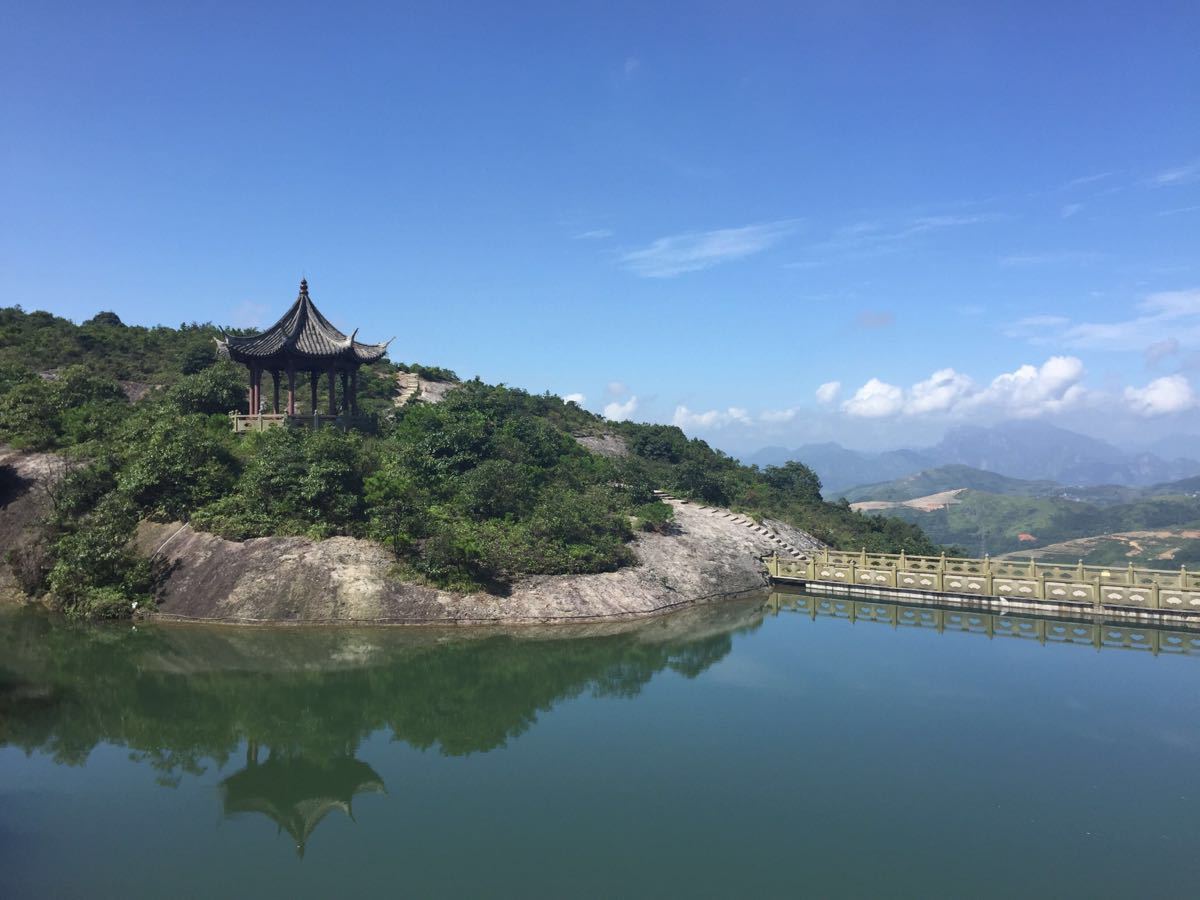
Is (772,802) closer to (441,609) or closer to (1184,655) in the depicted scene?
(441,609)

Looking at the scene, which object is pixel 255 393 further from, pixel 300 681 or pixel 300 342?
pixel 300 681

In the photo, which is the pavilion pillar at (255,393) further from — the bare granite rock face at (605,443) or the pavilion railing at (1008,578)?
the pavilion railing at (1008,578)

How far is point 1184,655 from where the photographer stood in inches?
794

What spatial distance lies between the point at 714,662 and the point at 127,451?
19.3 m

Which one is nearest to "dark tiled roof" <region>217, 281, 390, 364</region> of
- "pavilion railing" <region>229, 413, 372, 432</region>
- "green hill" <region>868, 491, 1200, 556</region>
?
"pavilion railing" <region>229, 413, 372, 432</region>

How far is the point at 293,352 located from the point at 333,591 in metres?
9.68

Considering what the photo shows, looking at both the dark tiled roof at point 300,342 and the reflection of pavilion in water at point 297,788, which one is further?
the dark tiled roof at point 300,342

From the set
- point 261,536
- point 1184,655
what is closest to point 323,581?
point 261,536

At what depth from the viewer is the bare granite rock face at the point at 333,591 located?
2091 cm

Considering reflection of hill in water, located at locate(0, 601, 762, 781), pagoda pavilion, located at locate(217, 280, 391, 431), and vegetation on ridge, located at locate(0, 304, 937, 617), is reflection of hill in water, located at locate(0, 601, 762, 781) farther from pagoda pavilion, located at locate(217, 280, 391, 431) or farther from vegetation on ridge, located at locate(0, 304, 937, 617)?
pagoda pavilion, located at locate(217, 280, 391, 431)

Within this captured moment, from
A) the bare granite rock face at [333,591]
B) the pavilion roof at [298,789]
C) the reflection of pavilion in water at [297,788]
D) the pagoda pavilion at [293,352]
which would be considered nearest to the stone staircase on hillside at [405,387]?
the pagoda pavilion at [293,352]

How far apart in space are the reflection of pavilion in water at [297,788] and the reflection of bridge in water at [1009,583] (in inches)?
742

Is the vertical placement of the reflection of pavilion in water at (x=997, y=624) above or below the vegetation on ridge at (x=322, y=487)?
below

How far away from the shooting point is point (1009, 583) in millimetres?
24844
